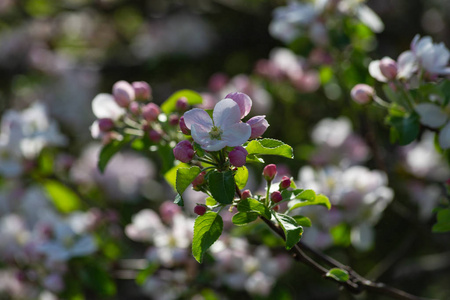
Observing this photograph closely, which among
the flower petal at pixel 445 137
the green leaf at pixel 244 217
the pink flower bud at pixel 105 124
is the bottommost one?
the pink flower bud at pixel 105 124

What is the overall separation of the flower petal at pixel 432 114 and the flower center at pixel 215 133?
52cm

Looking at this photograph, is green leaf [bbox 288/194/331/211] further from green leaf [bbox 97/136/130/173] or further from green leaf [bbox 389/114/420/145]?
green leaf [bbox 97/136/130/173]

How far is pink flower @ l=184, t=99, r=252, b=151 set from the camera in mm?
1018

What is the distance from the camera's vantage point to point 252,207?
105cm

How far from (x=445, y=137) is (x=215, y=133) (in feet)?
1.88

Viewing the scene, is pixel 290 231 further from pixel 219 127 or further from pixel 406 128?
pixel 406 128

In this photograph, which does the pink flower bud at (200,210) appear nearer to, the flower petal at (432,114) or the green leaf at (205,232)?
the green leaf at (205,232)

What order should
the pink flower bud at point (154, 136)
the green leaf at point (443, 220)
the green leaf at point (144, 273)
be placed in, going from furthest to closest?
the green leaf at point (144, 273) < the pink flower bud at point (154, 136) < the green leaf at point (443, 220)

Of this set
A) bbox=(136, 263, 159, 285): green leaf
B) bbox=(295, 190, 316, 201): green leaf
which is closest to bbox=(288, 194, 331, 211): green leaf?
bbox=(295, 190, 316, 201): green leaf

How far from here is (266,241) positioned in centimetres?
167

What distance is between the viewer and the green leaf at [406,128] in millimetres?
1274

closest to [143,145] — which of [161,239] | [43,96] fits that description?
[161,239]

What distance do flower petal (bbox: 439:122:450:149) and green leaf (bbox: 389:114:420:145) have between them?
0.05 m

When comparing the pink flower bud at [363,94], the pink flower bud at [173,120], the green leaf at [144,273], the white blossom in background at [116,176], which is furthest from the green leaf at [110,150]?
the white blossom in background at [116,176]
